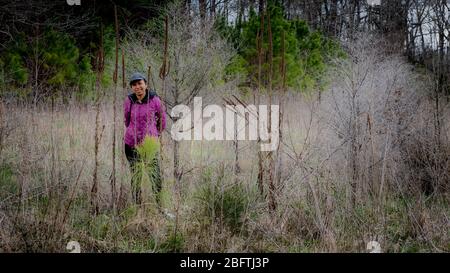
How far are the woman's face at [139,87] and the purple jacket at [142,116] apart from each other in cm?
5

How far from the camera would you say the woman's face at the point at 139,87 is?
3.56 metres

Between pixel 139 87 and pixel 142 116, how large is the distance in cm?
25

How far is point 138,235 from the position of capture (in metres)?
3.03

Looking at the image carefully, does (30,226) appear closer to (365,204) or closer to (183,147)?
(365,204)

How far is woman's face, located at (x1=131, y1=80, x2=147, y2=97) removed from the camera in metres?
3.56

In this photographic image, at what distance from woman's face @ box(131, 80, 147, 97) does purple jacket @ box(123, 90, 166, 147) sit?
5cm

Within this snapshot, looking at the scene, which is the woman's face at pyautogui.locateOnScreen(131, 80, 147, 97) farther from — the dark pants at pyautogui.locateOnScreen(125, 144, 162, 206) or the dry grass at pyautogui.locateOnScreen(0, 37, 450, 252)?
the dry grass at pyautogui.locateOnScreen(0, 37, 450, 252)

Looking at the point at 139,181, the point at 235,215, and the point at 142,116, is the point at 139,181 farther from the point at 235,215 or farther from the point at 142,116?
the point at 235,215

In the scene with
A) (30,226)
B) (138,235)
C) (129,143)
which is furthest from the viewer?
(129,143)

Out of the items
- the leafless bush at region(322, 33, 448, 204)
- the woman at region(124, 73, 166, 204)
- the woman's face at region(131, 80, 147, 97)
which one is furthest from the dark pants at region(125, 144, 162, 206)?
the leafless bush at region(322, 33, 448, 204)

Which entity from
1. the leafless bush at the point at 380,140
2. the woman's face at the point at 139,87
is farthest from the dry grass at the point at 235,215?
the woman's face at the point at 139,87
